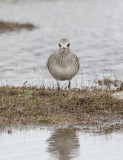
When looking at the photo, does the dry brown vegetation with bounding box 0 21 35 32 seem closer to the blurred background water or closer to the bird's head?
the blurred background water

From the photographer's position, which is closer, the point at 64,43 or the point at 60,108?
the point at 60,108

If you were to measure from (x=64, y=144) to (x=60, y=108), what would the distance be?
2483mm

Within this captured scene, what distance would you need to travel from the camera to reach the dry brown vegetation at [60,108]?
42.0ft

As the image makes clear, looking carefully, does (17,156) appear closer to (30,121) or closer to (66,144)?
(66,144)

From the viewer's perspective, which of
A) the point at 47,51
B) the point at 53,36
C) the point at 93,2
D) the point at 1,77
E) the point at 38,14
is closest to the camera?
the point at 1,77

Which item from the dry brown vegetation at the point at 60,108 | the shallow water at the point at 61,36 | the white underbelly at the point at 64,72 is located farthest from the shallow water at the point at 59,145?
the shallow water at the point at 61,36

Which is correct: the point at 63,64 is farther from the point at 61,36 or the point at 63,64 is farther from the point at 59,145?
the point at 61,36

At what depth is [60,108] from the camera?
1354 cm

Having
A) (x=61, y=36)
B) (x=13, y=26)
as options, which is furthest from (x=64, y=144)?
(x=13, y=26)

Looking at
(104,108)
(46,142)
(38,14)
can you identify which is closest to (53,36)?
(38,14)

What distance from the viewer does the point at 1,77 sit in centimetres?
2050

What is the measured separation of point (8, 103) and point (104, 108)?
79.2 inches

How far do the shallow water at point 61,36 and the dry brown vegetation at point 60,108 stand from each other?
15.5 feet

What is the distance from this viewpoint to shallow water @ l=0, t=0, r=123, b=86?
854 inches
